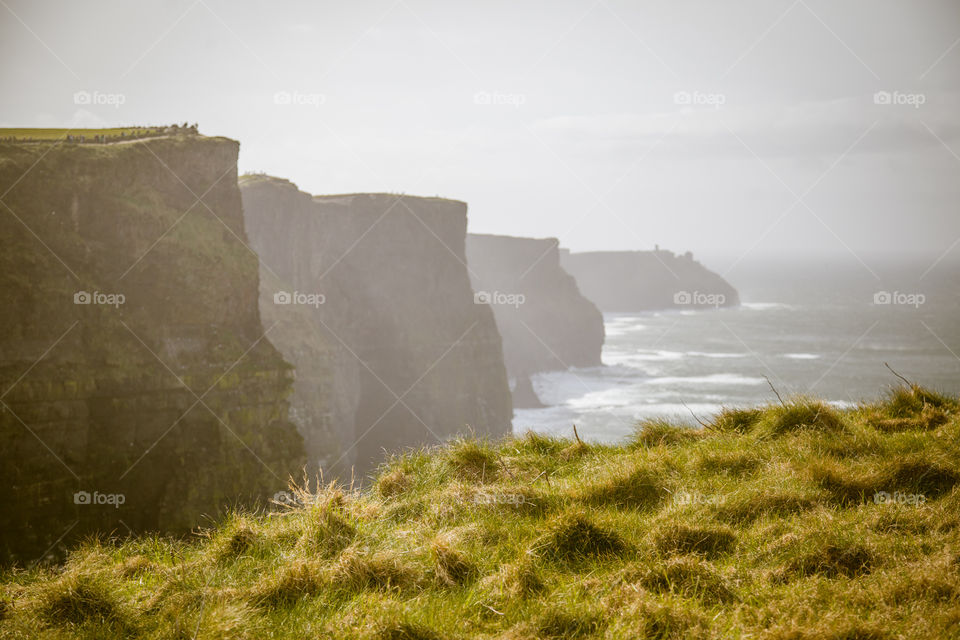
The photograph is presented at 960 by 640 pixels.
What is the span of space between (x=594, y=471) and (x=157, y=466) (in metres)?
30.6

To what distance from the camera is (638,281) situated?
188000 millimetres

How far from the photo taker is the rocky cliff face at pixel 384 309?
61.4 m

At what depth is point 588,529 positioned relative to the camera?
5.39 m

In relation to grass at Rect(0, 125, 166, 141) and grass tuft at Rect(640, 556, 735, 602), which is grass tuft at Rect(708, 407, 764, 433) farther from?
grass at Rect(0, 125, 166, 141)

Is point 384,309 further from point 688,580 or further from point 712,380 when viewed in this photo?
point 688,580

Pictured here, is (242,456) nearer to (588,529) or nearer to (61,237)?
(61,237)

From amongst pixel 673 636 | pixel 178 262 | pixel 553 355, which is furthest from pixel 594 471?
pixel 553 355

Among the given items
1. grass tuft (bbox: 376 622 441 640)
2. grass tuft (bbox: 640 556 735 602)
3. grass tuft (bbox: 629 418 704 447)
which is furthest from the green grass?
grass tuft (bbox: 640 556 735 602)

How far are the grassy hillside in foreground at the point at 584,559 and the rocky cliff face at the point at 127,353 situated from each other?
26.7m

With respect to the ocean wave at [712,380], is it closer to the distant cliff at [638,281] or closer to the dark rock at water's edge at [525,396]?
the dark rock at water's edge at [525,396]

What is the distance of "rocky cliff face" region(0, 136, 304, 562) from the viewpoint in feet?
94.8

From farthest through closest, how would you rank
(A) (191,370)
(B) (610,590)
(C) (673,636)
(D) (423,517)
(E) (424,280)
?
(E) (424,280) < (A) (191,370) < (D) (423,517) < (B) (610,590) < (C) (673,636)

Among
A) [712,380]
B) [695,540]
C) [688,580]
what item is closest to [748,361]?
[712,380]

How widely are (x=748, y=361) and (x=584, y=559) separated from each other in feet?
354
